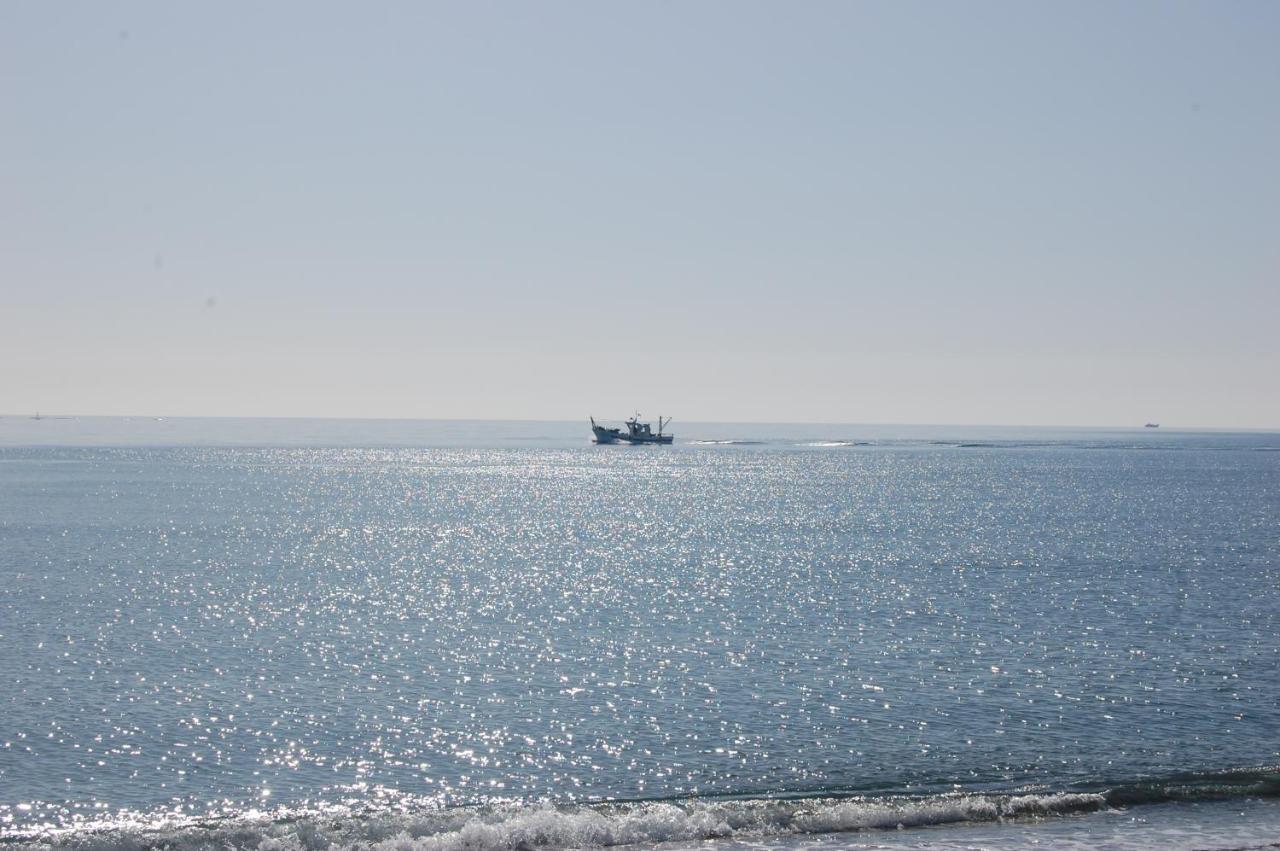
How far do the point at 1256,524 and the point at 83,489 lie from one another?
132758 mm

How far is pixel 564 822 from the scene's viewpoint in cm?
2614

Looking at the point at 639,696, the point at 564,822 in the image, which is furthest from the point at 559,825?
the point at 639,696

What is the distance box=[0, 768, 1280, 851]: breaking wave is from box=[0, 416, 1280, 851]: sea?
Answer: 0.27 feet

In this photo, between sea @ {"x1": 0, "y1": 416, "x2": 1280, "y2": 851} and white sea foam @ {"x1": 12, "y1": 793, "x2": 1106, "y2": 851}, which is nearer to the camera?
white sea foam @ {"x1": 12, "y1": 793, "x2": 1106, "y2": 851}

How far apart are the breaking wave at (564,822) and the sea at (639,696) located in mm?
84

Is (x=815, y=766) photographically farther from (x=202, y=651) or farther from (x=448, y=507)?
(x=448, y=507)

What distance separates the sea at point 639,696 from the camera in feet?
88.5

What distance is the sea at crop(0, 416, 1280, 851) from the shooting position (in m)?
27.0

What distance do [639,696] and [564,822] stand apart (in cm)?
1272

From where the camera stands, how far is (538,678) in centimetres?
4178

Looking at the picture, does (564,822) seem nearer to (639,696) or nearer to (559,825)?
(559,825)

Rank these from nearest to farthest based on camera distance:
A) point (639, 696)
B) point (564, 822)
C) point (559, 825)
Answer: point (559, 825) < point (564, 822) < point (639, 696)

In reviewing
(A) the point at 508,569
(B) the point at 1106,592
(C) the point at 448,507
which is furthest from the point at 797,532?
(C) the point at 448,507

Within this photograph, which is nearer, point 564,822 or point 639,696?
point 564,822
